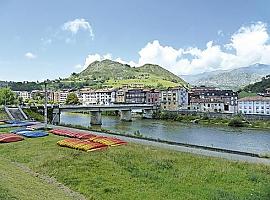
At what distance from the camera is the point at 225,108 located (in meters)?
117

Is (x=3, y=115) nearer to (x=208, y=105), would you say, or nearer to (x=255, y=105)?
(x=255, y=105)

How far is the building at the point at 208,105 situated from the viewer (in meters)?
117

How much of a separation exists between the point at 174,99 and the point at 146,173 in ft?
357

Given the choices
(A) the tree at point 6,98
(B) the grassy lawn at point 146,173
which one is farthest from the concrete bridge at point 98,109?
(B) the grassy lawn at point 146,173

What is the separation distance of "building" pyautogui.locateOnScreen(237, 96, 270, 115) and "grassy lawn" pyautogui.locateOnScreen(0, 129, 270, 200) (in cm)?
8100

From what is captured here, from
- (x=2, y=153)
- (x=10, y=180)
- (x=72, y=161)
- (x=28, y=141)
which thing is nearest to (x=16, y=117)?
(x=28, y=141)

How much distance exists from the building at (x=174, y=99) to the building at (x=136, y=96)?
563 inches

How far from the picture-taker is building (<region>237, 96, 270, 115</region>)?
101881mm

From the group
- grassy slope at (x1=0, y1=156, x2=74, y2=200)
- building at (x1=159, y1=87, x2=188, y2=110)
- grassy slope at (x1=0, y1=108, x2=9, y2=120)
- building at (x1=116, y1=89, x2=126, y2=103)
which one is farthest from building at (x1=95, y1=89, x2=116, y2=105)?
grassy slope at (x1=0, y1=156, x2=74, y2=200)

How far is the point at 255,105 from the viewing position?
10481 cm

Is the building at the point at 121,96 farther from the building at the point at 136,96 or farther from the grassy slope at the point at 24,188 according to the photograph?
the grassy slope at the point at 24,188

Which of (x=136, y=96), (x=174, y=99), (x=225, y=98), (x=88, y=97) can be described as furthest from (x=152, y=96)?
(x=88, y=97)

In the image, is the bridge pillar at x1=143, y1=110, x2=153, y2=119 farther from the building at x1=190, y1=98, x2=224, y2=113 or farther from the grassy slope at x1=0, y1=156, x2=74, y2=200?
the grassy slope at x1=0, y1=156, x2=74, y2=200

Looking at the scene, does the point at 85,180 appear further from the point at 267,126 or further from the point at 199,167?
the point at 267,126
